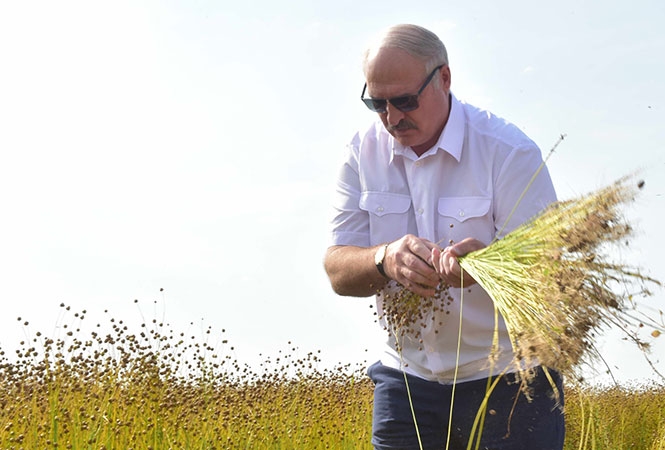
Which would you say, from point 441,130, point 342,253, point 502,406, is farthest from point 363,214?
point 502,406

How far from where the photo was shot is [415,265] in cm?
291

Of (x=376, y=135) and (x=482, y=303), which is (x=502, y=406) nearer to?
(x=482, y=303)

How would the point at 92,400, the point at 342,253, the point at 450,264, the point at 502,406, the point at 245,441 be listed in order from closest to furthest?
the point at 450,264 < the point at 502,406 < the point at 342,253 < the point at 92,400 < the point at 245,441

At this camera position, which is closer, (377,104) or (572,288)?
(572,288)

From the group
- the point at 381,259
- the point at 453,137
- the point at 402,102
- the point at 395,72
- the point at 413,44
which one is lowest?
the point at 381,259

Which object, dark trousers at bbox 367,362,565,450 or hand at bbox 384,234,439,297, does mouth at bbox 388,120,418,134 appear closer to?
hand at bbox 384,234,439,297

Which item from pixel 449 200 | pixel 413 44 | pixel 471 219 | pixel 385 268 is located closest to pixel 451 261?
pixel 385 268

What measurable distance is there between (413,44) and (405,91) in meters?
0.21

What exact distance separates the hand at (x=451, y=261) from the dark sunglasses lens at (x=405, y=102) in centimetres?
74

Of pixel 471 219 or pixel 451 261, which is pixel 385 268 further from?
pixel 471 219

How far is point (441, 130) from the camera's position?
357 cm

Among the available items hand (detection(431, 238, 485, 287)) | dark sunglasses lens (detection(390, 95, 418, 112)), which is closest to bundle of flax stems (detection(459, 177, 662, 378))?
hand (detection(431, 238, 485, 287))

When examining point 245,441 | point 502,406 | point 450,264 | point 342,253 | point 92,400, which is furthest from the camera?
point 245,441

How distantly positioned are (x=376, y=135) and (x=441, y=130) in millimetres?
346
